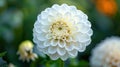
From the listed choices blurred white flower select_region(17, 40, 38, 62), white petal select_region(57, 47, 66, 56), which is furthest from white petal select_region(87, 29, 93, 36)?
blurred white flower select_region(17, 40, 38, 62)

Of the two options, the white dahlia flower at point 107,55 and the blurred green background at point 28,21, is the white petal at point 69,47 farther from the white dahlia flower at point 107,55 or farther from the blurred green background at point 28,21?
the blurred green background at point 28,21

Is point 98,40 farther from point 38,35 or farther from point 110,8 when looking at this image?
point 38,35

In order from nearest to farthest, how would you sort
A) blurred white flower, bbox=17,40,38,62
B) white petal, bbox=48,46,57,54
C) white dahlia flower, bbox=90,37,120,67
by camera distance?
white petal, bbox=48,46,57,54 < blurred white flower, bbox=17,40,38,62 < white dahlia flower, bbox=90,37,120,67

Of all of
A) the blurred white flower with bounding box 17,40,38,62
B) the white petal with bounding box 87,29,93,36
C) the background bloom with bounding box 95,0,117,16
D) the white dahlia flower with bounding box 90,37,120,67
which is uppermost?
the background bloom with bounding box 95,0,117,16

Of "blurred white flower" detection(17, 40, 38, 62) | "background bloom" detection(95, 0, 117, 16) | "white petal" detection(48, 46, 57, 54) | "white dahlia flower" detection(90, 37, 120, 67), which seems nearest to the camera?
"white petal" detection(48, 46, 57, 54)

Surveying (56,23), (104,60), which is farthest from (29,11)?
(56,23)

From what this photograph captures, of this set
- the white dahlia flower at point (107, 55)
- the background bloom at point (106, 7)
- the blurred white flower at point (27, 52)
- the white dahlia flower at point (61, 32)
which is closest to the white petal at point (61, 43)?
the white dahlia flower at point (61, 32)

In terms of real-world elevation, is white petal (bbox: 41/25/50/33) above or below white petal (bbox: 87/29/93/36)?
above

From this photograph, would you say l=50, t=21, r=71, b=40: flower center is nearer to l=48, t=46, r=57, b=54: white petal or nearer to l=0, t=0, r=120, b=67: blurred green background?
l=48, t=46, r=57, b=54: white petal
